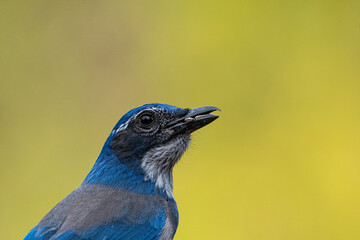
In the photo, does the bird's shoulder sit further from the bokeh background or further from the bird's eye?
the bokeh background

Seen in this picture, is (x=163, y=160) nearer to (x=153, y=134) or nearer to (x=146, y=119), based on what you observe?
(x=153, y=134)

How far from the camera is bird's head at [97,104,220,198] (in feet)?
22.0

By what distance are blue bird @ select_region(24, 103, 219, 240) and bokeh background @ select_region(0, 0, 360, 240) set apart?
94.9 inches

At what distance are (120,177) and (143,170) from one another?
227 millimetres

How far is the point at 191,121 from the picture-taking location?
6.70 m

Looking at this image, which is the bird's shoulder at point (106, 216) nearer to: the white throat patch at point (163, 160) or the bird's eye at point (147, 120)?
the white throat patch at point (163, 160)

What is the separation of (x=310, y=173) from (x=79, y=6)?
452 cm

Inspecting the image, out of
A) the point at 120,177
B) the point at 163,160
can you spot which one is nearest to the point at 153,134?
the point at 163,160

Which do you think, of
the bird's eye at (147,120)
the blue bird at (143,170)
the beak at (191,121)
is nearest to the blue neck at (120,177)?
the blue bird at (143,170)

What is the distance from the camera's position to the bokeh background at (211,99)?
950cm

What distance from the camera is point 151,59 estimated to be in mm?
10867

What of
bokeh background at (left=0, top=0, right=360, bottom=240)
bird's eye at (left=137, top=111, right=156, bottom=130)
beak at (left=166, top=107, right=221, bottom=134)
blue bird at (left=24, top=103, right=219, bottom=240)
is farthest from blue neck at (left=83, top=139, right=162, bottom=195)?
bokeh background at (left=0, top=0, right=360, bottom=240)

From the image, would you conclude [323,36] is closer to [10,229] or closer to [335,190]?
[335,190]

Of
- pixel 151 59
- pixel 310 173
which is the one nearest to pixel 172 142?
pixel 310 173
